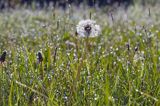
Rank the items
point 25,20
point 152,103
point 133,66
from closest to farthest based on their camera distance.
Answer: point 152,103 < point 133,66 < point 25,20

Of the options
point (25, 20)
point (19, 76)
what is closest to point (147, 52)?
point (19, 76)

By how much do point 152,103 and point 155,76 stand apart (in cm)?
31

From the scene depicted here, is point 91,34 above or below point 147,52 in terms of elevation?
above

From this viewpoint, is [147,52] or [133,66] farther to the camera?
[147,52]

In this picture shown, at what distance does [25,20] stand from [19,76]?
605 centimetres

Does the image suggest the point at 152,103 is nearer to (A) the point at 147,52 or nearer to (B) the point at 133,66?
(B) the point at 133,66

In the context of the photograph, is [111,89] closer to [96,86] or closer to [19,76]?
[96,86]

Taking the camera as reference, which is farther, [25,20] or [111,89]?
[25,20]

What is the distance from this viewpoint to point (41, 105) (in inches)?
75.5

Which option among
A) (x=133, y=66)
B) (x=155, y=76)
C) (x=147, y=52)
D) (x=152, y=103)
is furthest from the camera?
(x=147, y=52)

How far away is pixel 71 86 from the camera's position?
2170mm

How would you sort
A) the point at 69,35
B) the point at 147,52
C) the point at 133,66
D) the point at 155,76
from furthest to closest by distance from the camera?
the point at 69,35
the point at 147,52
the point at 133,66
the point at 155,76

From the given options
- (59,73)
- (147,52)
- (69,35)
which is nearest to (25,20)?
(69,35)

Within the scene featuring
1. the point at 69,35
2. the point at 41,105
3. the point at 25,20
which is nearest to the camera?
the point at 41,105
